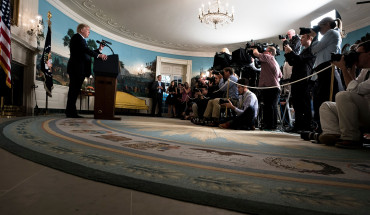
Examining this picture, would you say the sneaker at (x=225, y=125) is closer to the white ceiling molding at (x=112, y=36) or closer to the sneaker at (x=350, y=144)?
the sneaker at (x=350, y=144)

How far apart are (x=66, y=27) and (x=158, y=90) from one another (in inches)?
188

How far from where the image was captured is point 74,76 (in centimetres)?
402

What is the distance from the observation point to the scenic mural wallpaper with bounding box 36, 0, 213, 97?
6.98m

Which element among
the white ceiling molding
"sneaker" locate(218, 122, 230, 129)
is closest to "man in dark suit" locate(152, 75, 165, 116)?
the white ceiling molding

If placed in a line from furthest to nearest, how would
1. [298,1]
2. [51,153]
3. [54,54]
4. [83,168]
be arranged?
[54,54] → [298,1] → [51,153] → [83,168]

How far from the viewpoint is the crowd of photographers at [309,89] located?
6.79ft

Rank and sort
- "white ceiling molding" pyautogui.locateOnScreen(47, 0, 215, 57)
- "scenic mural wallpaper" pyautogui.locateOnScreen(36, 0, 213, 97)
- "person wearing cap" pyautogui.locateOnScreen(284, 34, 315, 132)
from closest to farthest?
"person wearing cap" pyautogui.locateOnScreen(284, 34, 315, 132) → "scenic mural wallpaper" pyautogui.locateOnScreen(36, 0, 213, 97) → "white ceiling molding" pyautogui.locateOnScreen(47, 0, 215, 57)

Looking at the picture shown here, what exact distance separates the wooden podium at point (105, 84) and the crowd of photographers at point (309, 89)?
6.93 ft

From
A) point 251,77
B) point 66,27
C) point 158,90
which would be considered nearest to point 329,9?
point 251,77

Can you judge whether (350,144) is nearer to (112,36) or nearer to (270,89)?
(270,89)

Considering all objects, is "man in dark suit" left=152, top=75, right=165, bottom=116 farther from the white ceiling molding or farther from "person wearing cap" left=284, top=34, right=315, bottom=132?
"person wearing cap" left=284, top=34, right=315, bottom=132

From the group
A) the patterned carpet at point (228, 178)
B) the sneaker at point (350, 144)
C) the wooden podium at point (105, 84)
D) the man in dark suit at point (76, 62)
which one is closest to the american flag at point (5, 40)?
the man in dark suit at point (76, 62)

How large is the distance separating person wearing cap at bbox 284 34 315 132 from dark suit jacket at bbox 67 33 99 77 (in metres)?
3.56

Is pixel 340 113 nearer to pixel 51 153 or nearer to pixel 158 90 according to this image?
pixel 51 153
